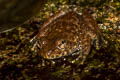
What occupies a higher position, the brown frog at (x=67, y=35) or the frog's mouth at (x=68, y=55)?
the brown frog at (x=67, y=35)

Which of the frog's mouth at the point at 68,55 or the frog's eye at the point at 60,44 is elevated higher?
the frog's eye at the point at 60,44

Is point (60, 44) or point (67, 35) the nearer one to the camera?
point (60, 44)

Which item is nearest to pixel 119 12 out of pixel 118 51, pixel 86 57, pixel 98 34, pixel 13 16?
pixel 98 34

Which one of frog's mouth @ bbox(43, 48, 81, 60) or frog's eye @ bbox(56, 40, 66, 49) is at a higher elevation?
frog's eye @ bbox(56, 40, 66, 49)

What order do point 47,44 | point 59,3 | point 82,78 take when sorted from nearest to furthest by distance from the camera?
point 82,78
point 47,44
point 59,3

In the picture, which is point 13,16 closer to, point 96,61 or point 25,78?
point 25,78

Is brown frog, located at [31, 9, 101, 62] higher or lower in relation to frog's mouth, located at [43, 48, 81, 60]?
higher

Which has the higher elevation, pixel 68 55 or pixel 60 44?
pixel 60 44

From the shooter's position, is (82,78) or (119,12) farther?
(119,12)
